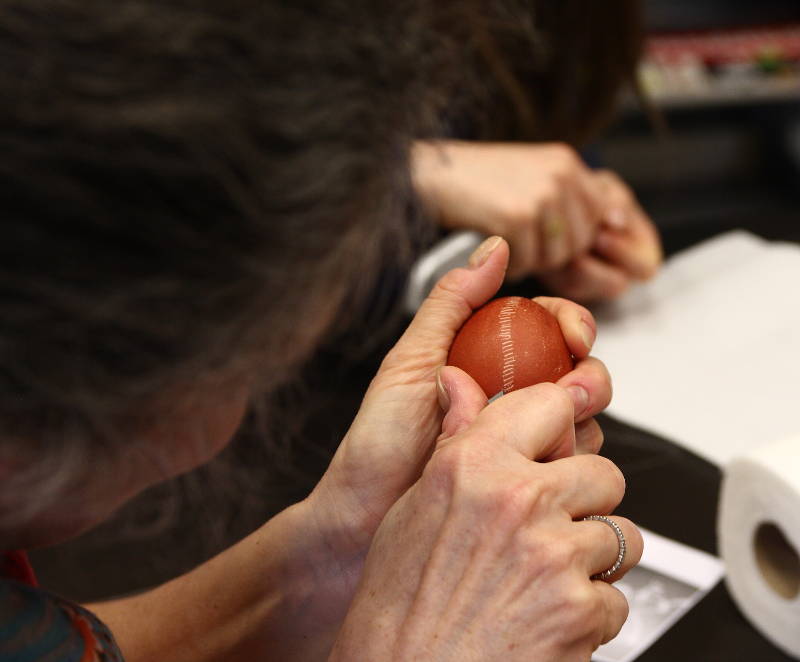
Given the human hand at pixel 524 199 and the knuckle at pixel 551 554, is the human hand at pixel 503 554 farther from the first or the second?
the human hand at pixel 524 199

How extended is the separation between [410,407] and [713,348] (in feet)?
1.94

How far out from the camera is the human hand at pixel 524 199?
3.28 ft

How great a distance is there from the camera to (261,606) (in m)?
0.67

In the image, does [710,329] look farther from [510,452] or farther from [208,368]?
[208,368]

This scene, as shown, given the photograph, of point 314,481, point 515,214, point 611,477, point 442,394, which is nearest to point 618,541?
point 611,477

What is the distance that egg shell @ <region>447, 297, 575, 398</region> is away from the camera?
54cm

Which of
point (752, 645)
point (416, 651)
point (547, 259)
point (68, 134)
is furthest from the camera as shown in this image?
point (547, 259)

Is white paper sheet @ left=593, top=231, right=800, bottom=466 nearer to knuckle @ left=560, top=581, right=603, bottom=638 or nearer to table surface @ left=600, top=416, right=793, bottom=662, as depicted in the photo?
table surface @ left=600, top=416, right=793, bottom=662

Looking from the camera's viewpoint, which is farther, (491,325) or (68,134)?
(491,325)

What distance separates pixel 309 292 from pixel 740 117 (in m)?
2.17

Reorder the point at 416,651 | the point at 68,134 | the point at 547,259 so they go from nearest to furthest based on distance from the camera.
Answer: the point at 68,134 < the point at 416,651 < the point at 547,259

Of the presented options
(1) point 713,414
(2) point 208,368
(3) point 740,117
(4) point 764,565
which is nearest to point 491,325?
(2) point 208,368

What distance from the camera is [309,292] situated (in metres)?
0.39

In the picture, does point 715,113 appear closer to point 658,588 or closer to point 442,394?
point 658,588
